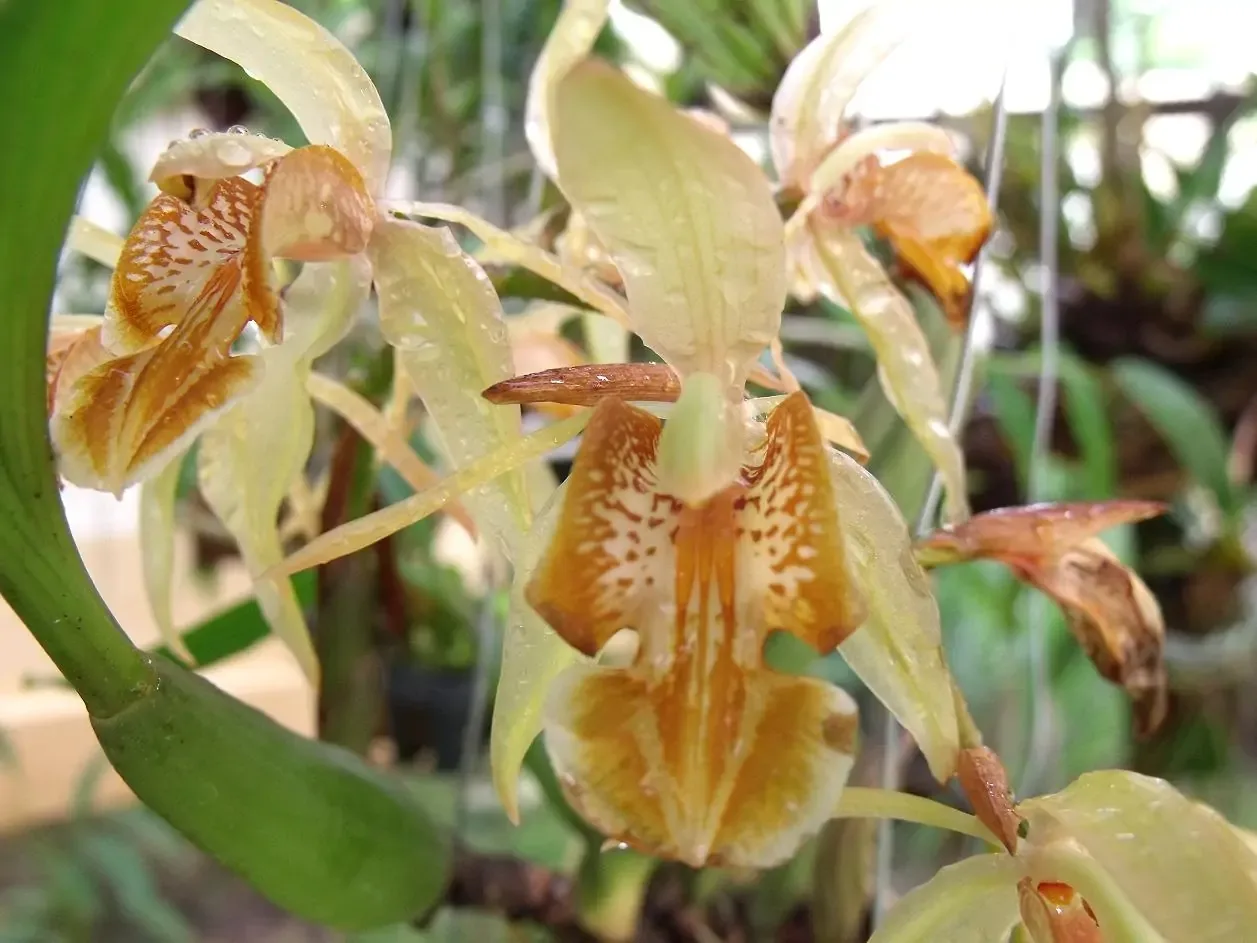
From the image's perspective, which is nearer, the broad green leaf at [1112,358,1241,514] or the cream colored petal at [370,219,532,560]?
the cream colored petal at [370,219,532,560]

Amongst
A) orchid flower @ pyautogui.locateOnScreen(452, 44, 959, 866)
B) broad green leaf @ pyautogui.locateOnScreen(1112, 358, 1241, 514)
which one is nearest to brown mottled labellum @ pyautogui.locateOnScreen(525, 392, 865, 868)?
orchid flower @ pyautogui.locateOnScreen(452, 44, 959, 866)

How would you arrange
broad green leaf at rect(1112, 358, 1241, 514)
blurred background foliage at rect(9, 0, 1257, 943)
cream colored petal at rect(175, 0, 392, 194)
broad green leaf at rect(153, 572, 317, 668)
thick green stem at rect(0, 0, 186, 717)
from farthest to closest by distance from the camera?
broad green leaf at rect(1112, 358, 1241, 514), blurred background foliage at rect(9, 0, 1257, 943), broad green leaf at rect(153, 572, 317, 668), cream colored petal at rect(175, 0, 392, 194), thick green stem at rect(0, 0, 186, 717)

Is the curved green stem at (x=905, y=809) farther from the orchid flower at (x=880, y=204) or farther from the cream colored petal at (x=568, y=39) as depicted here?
the cream colored petal at (x=568, y=39)

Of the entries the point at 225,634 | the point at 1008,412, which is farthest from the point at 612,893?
the point at 1008,412

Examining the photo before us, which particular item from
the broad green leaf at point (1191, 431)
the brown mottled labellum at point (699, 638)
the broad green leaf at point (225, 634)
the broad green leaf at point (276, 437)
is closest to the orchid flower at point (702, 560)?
the brown mottled labellum at point (699, 638)

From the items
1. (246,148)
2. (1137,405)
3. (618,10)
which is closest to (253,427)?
(246,148)

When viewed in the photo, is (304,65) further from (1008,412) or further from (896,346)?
(1008,412)

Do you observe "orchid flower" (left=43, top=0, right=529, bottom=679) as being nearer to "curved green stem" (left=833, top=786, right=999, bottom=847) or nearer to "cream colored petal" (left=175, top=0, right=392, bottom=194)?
"cream colored petal" (left=175, top=0, right=392, bottom=194)
